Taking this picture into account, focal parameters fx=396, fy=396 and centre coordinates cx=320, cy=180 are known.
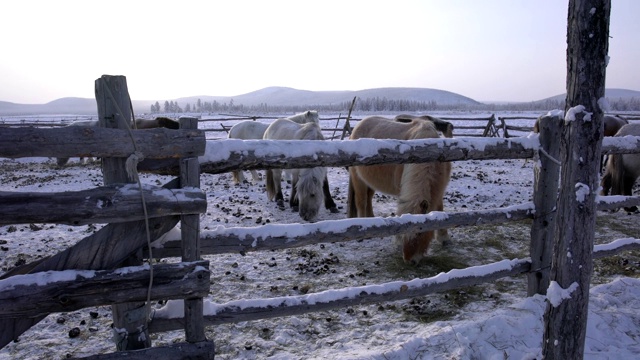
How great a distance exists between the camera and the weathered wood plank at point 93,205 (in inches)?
76.8

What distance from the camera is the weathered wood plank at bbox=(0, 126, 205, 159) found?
191 centimetres

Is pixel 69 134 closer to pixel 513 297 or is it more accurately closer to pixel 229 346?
pixel 229 346

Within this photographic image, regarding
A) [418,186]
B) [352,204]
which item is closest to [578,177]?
[418,186]

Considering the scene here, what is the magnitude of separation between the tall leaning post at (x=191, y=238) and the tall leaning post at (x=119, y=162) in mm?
261

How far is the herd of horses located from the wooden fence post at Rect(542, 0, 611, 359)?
6.99 feet

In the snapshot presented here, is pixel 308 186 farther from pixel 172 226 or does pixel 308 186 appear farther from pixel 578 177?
pixel 578 177

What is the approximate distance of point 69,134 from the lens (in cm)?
200

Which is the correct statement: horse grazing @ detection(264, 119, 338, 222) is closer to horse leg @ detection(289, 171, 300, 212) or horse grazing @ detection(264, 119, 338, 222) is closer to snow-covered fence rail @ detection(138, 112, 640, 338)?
horse leg @ detection(289, 171, 300, 212)

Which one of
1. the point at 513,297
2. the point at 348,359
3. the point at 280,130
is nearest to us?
the point at 348,359

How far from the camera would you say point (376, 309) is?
4168mm

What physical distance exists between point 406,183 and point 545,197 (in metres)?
1.75

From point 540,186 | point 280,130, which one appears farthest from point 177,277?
point 280,130

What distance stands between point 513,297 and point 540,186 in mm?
1497

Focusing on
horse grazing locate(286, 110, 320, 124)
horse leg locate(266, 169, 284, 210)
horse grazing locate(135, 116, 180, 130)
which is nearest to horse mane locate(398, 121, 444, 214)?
horse leg locate(266, 169, 284, 210)
